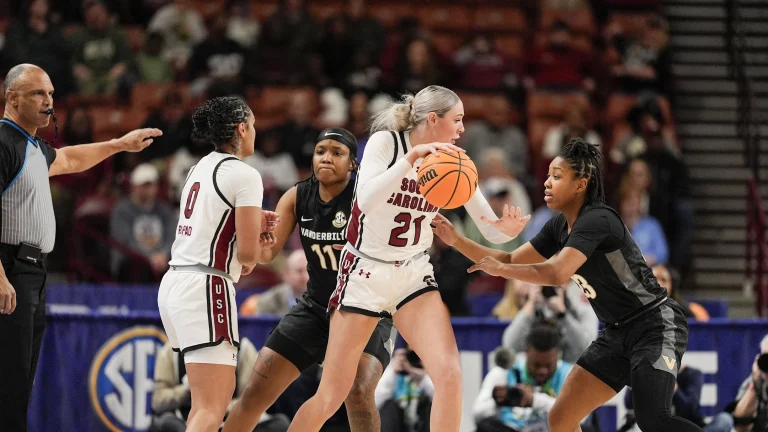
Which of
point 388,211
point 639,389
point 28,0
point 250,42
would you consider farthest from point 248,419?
point 28,0

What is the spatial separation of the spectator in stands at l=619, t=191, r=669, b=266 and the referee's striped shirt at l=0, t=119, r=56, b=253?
23.0 feet

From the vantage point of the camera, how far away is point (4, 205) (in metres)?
5.75

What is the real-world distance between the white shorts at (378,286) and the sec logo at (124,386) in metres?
2.81

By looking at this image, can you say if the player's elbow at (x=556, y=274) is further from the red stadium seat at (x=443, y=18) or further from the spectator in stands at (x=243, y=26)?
the red stadium seat at (x=443, y=18)

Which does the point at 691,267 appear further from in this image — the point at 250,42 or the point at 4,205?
the point at 4,205

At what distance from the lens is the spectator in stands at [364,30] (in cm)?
1384

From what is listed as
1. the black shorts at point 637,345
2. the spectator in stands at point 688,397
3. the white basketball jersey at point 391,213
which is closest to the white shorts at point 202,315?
the white basketball jersey at point 391,213

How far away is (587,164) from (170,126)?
24.8ft

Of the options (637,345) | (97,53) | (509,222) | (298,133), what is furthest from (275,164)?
(637,345)

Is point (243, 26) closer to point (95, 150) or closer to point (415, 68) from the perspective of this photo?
point (415, 68)

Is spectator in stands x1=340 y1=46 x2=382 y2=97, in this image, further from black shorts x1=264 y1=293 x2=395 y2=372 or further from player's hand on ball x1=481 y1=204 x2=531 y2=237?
player's hand on ball x1=481 y1=204 x2=531 y2=237

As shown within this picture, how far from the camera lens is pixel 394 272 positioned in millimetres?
5660

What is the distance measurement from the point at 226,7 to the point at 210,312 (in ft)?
31.4

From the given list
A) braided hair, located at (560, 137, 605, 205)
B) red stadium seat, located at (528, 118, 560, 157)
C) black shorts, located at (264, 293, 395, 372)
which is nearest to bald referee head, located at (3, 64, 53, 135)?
black shorts, located at (264, 293, 395, 372)
